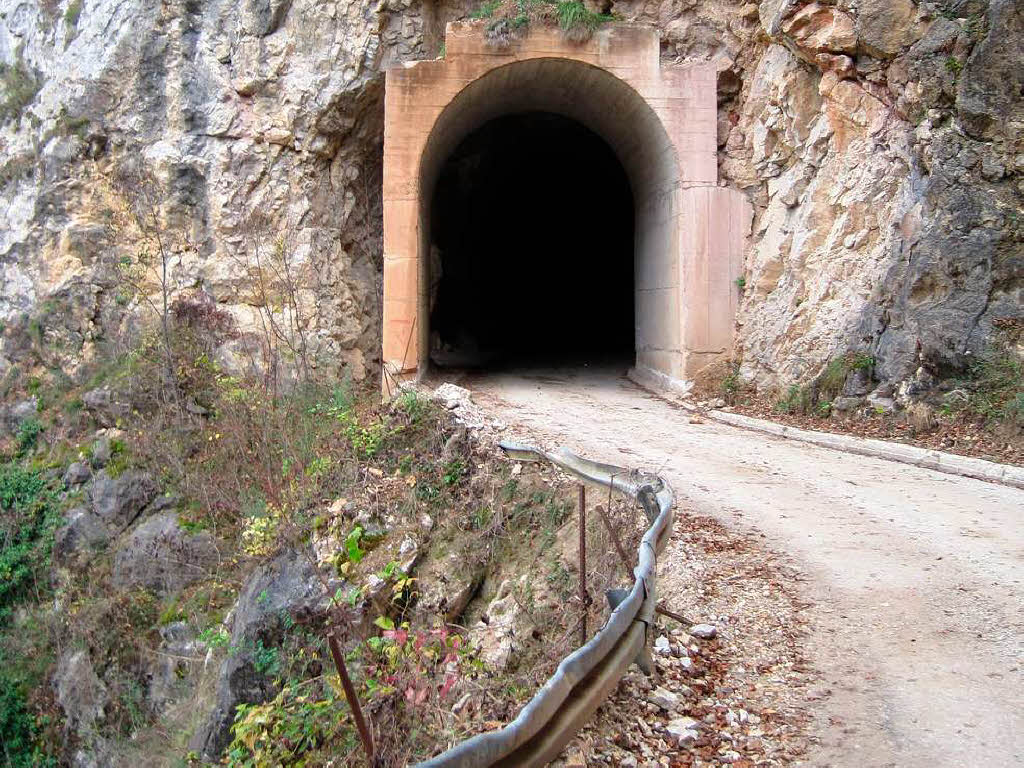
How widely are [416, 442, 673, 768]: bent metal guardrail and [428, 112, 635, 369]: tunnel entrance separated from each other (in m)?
12.0

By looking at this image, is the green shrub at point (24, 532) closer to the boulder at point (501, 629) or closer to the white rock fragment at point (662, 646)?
the boulder at point (501, 629)

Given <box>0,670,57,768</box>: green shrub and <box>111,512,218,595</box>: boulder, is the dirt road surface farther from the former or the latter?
<box>0,670,57,768</box>: green shrub

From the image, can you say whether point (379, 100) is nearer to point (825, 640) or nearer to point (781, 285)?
point (781, 285)

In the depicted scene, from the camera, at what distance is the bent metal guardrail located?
2.17 meters

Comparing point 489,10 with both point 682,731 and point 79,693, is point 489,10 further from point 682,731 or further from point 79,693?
point 79,693

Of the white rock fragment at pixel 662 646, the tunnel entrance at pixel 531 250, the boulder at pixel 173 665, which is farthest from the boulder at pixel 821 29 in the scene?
the boulder at pixel 173 665

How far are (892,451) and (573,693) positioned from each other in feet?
21.6

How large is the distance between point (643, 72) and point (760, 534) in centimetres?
924

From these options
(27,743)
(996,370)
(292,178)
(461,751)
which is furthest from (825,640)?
(292,178)

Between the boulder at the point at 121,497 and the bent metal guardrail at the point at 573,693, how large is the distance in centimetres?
1080

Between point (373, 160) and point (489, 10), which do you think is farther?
point (373, 160)

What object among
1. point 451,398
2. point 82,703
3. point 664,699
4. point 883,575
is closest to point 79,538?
point 82,703

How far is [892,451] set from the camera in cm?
786

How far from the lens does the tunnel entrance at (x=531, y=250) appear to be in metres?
17.5
